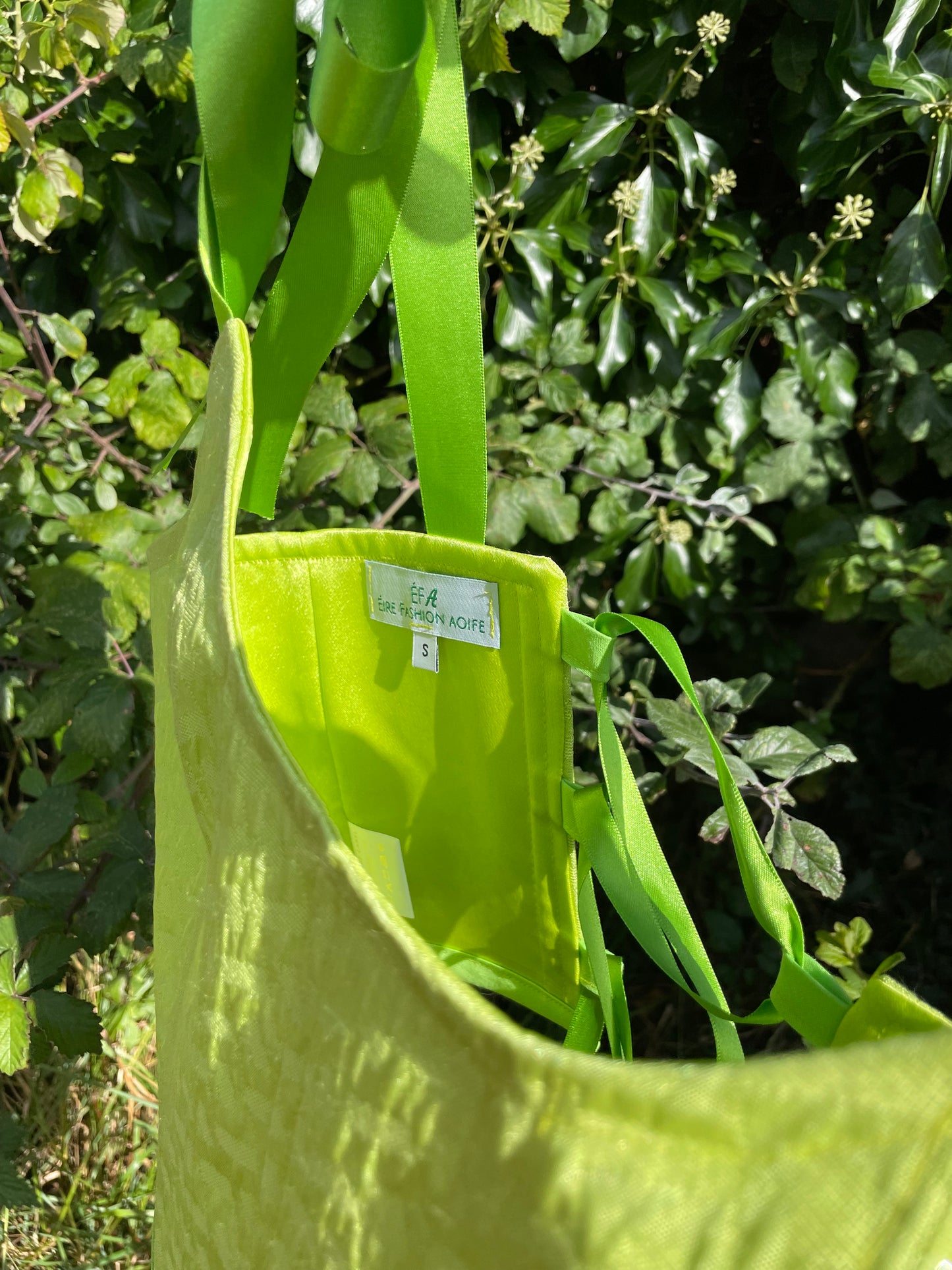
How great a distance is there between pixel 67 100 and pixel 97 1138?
1127 mm

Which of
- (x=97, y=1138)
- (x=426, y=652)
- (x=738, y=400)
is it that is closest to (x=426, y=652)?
(x=426, y=652)

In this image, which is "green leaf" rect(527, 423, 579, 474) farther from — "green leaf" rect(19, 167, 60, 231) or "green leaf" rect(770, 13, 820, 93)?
"green leaf" rect(19, 167, 60, 231)

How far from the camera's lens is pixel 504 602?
0.49 meters

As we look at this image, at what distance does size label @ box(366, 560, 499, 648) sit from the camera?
49cm

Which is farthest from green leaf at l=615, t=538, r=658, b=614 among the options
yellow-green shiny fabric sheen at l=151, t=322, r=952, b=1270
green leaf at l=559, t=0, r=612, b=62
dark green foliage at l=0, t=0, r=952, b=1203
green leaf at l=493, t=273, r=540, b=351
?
yellow-green shiny fabric sheen at l=151, t=322, r=952, b=1270

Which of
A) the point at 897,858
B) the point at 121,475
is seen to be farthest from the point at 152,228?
the point at 897,858

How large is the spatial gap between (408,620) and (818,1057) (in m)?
0.36

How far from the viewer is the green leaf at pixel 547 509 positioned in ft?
2.92

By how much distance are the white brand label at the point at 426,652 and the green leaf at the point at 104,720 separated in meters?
0.29

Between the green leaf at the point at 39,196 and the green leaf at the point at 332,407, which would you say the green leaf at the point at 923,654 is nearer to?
the green leaf at the point at 332,407

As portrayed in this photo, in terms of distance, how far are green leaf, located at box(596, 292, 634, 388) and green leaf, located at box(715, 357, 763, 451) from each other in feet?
0.37

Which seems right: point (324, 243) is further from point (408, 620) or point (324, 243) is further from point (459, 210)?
point (408, 620)

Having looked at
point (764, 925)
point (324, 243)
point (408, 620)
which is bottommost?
point (764, 925)

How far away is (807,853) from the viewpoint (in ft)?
2.21
